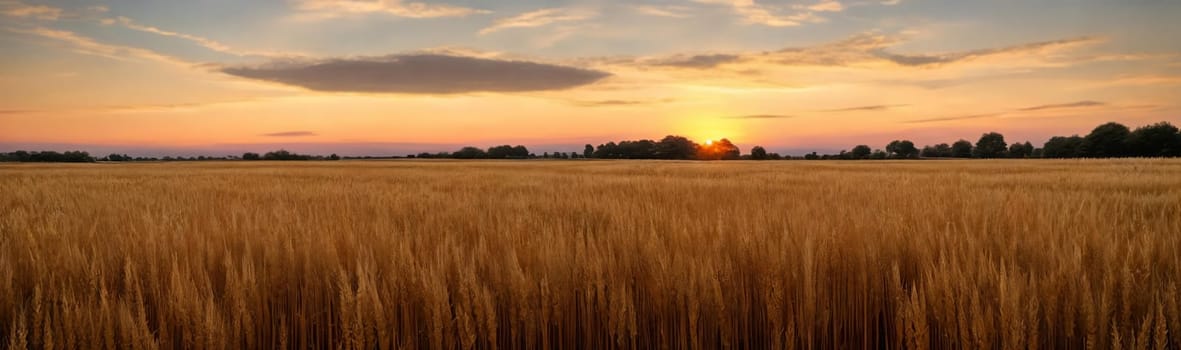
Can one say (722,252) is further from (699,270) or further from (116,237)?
(116,237)

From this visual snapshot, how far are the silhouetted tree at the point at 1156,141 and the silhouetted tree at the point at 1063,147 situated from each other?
7.62m

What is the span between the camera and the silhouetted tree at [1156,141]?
7619cm

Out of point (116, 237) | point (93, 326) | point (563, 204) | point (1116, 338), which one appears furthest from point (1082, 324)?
point (563, 204)

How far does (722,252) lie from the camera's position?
8.41 feet

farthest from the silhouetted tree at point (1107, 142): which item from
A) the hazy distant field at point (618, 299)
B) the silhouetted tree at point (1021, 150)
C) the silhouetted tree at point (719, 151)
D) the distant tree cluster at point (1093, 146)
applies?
the hazy distant field at point (618, 299)

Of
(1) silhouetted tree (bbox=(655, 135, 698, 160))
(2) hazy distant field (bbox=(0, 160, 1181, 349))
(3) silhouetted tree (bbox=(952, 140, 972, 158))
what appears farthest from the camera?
(3) silhouetted tree (bbox=(952, 140, 972, 158))

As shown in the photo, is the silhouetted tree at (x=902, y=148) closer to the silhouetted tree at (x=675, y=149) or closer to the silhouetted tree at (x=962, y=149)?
the silhouetted tree at (x=962, y=149)

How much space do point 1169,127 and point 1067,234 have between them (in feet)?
Result: 344

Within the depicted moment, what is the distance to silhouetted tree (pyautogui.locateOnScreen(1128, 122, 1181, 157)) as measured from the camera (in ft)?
250

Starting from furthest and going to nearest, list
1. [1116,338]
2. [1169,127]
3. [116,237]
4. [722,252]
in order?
[1169,127]
[116,237]
[722,252]
[1116,338]

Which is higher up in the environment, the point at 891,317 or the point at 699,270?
the point at 699,270

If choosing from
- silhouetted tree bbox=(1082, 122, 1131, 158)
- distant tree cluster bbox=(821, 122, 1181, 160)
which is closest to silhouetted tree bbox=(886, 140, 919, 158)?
distant tree cluster bbox=(821, 122, 1181, 160)

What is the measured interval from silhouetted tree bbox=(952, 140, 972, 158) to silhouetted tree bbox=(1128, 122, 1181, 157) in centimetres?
3088

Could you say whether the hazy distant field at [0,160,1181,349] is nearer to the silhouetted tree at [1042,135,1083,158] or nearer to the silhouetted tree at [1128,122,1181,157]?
the silhouetted tree at [1128,122,1181,157]
